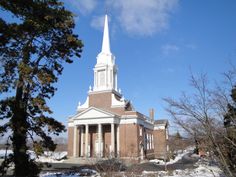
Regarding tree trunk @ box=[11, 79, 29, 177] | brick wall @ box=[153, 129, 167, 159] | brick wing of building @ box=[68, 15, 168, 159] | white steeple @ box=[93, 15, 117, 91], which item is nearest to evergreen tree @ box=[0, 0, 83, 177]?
tree trunk @ box=[11, 79, 29, 177]

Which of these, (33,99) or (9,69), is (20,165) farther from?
(9,69)

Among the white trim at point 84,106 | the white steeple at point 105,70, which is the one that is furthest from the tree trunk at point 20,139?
the white trim at point 84,106

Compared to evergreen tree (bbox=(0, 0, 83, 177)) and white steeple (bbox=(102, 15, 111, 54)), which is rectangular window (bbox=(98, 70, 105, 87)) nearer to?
white steeple (bbox=(102, 15, 111, 54))

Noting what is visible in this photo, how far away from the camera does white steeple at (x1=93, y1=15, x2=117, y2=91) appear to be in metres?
47.8

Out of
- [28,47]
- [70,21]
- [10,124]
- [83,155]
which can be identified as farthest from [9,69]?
[83,155]

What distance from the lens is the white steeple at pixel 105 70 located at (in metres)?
47.8

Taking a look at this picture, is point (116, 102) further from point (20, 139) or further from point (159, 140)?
point (20, 139)

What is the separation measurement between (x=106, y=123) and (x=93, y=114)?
2.69 meters

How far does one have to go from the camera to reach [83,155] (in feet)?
143

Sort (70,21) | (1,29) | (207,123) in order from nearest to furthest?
(207,123)
(1,29)
(70,21)

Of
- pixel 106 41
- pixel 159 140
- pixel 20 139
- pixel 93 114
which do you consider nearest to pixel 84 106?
pixel 93 114

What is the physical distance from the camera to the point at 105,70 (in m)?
47.9

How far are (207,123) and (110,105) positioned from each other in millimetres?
39543

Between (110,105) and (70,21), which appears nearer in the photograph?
(70,21)
